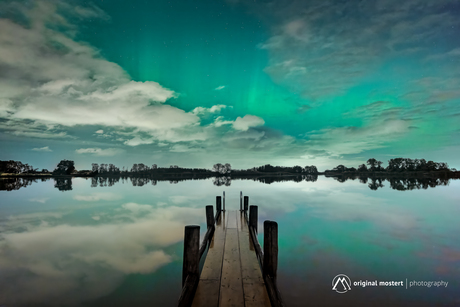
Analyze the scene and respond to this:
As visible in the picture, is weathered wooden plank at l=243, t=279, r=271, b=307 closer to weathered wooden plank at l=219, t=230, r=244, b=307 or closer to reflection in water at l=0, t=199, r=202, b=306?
weathered wooden plank at l=219, t=230, r=244, b=307

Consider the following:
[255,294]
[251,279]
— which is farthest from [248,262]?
[255,294]

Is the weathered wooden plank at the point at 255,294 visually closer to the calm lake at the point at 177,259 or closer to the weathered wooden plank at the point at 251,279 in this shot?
the weathered wooden plank at the point at 251,279

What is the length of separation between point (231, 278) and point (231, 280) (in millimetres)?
114

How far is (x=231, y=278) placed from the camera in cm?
639

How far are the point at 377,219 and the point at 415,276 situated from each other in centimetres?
1162

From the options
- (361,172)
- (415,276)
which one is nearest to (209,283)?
(415,276)

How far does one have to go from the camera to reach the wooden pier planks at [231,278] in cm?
533

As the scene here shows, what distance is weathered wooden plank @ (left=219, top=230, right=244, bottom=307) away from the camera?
5303mm

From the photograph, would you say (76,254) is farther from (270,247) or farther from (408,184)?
(408,184)

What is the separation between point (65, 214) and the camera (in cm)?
2233

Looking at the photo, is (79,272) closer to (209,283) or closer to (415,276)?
(209,283)


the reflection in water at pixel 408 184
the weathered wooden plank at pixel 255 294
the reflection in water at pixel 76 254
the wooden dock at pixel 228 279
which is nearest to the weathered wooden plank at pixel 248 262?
the wooden dock at pixel 228 279

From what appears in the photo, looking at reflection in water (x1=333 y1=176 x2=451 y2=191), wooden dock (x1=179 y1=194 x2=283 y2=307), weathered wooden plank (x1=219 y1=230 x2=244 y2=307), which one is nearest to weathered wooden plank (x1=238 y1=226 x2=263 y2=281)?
wooden dock (x1=179 y1=194 x2=283 y2=307)

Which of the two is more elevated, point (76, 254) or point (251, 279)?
point (251, 279)
